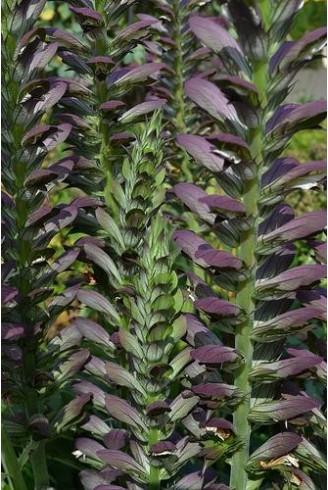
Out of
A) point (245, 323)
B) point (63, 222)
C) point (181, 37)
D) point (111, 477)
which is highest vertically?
point (181, 37)

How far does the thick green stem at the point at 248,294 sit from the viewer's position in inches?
51.6

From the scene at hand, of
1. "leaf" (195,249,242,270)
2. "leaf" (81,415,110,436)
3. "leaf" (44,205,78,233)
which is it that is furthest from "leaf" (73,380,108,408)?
"leaf" (195,249,242,270)

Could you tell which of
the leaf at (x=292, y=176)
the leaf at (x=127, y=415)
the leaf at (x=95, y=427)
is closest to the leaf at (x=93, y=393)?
the leaf at (x=95, y=427)

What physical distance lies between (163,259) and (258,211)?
0.17 metres

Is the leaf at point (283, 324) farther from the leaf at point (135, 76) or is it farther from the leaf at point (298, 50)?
the leaf at point (135, 76)

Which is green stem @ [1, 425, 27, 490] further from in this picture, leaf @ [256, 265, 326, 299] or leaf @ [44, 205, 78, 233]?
leaf @ [256, 265, 326, 299]

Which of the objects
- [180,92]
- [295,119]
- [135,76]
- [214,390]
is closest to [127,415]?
[214,390]

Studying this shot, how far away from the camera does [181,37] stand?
8.78ft

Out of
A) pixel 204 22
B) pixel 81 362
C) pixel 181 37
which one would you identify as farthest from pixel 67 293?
pixel 181 37

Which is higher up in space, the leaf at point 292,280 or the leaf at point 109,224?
the leaf at point 109,224

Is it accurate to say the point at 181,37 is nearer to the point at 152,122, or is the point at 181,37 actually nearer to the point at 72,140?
the point at 72,140

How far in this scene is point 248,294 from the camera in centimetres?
145

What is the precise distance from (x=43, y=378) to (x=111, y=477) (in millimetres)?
240

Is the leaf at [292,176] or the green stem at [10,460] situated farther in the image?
the green stem at [10,460]
